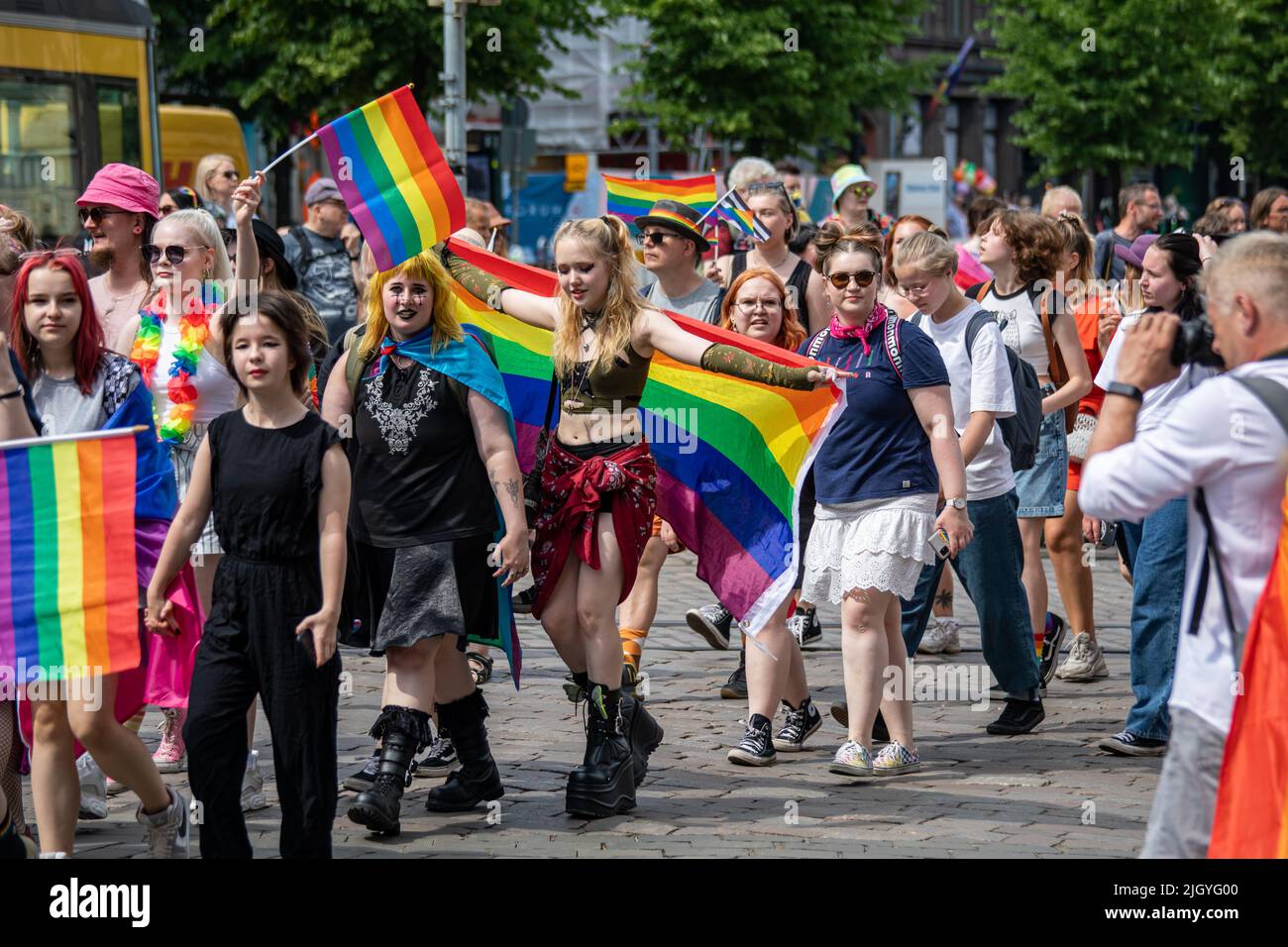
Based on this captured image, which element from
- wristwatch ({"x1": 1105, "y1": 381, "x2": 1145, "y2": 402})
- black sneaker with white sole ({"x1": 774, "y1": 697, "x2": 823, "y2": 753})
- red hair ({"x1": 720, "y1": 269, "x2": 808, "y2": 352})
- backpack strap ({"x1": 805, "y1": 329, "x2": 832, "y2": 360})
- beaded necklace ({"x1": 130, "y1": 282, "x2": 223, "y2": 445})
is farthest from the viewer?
red hair ({"x1": 720, "y1": 269, "x2": 808, "y2": 352})

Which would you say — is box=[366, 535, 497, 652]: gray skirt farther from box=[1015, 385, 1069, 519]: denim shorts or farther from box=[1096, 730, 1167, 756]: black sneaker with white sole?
box=[1015, 385, 1069, 519]: denim shorts

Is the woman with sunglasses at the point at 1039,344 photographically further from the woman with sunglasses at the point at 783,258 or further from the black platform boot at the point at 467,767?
the black platform boot at the point at 467,767

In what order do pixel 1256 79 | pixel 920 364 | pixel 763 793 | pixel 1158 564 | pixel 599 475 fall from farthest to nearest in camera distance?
1. pixel 1256 79
2. pixel 1158 564
3. pixel 920 364
4. pixel 763 793
5. pixel 599 475

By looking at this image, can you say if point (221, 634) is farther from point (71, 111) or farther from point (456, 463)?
point (71, 111)

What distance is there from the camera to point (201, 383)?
637 cm

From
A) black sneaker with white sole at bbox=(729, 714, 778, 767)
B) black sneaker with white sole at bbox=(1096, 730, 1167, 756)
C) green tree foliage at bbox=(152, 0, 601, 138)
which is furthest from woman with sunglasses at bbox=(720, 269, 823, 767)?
green tree foliage at bbox=(152, 0, 601, 138)

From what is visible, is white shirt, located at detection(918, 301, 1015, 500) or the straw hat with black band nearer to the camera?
white shirt, located at detection(918, 301, 1015, 500)

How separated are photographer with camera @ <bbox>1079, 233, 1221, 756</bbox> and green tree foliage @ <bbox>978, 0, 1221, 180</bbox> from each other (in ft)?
102

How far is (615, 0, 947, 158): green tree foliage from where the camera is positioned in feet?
110

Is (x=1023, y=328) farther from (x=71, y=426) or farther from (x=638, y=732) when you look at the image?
(x=71, y=426)

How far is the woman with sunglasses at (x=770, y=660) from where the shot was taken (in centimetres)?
692

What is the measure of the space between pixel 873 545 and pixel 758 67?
27.7m

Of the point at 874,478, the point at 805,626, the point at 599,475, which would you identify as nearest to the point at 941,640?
the point at 805,626

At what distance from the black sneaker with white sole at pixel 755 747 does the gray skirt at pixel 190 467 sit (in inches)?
79.4
